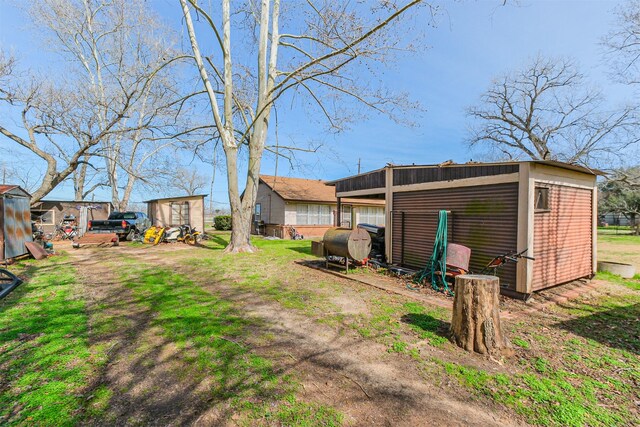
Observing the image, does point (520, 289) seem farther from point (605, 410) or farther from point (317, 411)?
point (317, 411)

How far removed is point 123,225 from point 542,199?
60.5ft

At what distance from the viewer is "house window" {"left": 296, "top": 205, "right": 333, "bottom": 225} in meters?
21.3

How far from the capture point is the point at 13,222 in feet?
29.3

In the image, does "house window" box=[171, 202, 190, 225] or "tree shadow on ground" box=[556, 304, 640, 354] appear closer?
"tree shadow on ground" box=[556, 304, 640, 354]

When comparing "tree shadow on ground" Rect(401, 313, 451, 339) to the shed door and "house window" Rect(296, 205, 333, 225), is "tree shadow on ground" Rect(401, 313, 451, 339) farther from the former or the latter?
"house window" Rect(296, 205, 333, 225)

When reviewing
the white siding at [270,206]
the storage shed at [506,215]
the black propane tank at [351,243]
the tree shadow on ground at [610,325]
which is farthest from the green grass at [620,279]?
the white siding at [270,206]

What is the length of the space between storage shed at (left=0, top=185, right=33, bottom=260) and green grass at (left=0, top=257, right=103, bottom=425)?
407cm

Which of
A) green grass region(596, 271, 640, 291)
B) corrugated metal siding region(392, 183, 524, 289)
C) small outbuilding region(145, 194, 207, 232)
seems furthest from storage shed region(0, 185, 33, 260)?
green grass region(596, 271, 640, 291)

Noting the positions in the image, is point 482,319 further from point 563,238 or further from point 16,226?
point 16,226

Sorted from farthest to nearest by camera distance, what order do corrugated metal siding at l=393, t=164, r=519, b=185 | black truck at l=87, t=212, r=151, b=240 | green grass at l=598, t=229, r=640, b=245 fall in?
green grass at l=598, t=229, r=640, b=245, black truck at l=87, t=212, r=151, b=240, corrugated metal siding at l=393, t=164, r=519, b=185

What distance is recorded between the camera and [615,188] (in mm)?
32281

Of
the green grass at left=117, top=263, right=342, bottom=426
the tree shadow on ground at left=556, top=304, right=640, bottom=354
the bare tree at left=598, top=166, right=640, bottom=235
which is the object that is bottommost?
the tree shadow on ground at left=556, top=304, right=640, bottom=354

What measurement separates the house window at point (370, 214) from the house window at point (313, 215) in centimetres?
278

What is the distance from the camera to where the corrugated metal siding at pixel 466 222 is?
20.6 ft
